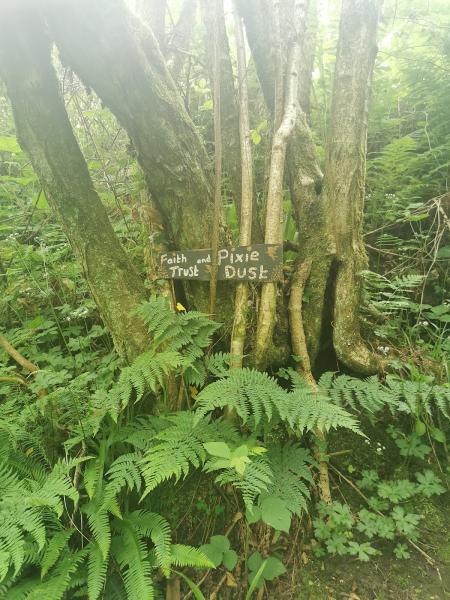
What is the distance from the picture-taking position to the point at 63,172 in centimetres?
228

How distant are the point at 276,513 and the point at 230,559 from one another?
0.41 metres

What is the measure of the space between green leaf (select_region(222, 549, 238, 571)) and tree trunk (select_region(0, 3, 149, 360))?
127 centimetres

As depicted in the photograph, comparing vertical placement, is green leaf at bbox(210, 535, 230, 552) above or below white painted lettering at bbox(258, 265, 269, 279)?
below

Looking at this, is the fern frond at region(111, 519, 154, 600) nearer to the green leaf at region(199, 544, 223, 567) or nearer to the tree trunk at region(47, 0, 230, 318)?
the green leaf at region(199, 544, 223, 567)

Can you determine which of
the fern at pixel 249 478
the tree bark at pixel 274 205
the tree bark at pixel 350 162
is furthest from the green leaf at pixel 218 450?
the tree bark at pixel 350 162

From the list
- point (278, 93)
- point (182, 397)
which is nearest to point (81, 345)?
point (182, 397)

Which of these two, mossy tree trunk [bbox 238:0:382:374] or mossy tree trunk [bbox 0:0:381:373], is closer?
mossy tree trunk [bbox 0:0:381:373]

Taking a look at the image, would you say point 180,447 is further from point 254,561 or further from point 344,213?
point 344,213

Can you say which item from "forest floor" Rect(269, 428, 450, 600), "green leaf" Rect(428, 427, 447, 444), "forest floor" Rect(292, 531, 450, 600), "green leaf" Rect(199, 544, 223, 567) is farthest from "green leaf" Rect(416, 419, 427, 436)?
"green leaf" Rect(199, 544, 223, 567)

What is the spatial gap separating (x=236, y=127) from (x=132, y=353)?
6.09ft

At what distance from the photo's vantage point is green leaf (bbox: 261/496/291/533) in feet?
5.04

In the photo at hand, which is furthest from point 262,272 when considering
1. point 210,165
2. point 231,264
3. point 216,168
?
point 210,165

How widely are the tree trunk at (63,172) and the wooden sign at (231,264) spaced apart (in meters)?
0.33

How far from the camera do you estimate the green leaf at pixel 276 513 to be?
1535 mm
